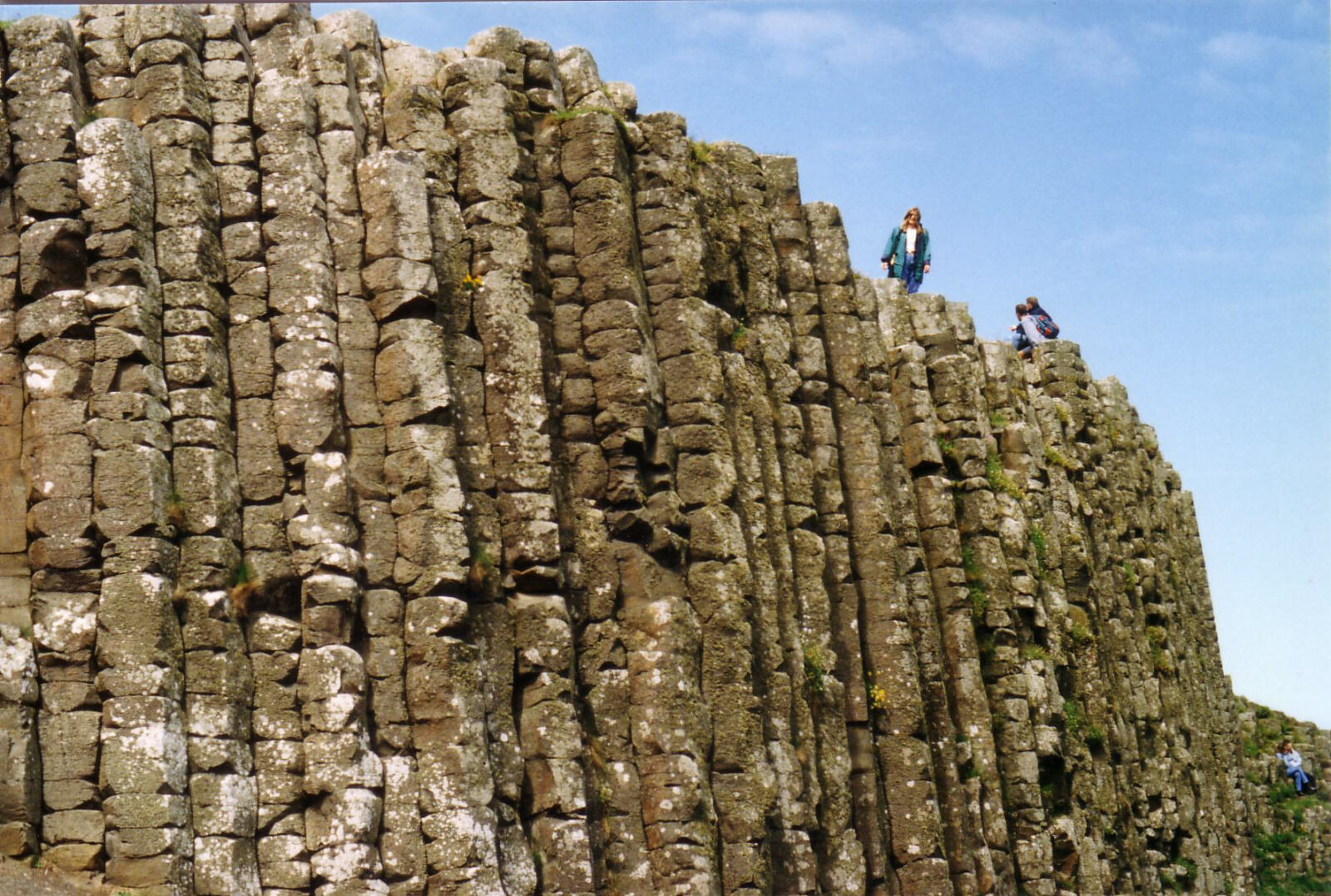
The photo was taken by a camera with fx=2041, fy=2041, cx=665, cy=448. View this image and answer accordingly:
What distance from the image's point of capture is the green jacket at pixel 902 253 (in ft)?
114

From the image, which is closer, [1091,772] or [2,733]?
[2,733]

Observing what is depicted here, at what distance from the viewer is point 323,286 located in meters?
21.6

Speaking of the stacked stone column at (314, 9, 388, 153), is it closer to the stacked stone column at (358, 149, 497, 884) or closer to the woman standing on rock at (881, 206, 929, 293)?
the stacked stone column at (358, 149, 497, 884)

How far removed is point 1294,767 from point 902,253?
27.4m

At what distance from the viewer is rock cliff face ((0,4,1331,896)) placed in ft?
64.0

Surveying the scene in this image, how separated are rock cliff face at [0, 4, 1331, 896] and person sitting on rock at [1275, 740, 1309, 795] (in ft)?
93.4

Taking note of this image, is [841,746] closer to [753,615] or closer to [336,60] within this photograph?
[753,615]

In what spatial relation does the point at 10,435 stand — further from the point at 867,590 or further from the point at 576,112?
the point at 867,590

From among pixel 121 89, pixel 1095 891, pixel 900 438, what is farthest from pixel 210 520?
pixel 1095 891

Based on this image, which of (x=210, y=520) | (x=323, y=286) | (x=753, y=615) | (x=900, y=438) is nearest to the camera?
(x=210, y=520)

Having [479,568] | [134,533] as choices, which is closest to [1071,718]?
[479,568]

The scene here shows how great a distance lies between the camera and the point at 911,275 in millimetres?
34969

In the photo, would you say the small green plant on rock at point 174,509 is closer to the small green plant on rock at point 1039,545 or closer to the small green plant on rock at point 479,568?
the small green plant on rock at point 479,568

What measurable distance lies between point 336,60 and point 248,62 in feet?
3.23
